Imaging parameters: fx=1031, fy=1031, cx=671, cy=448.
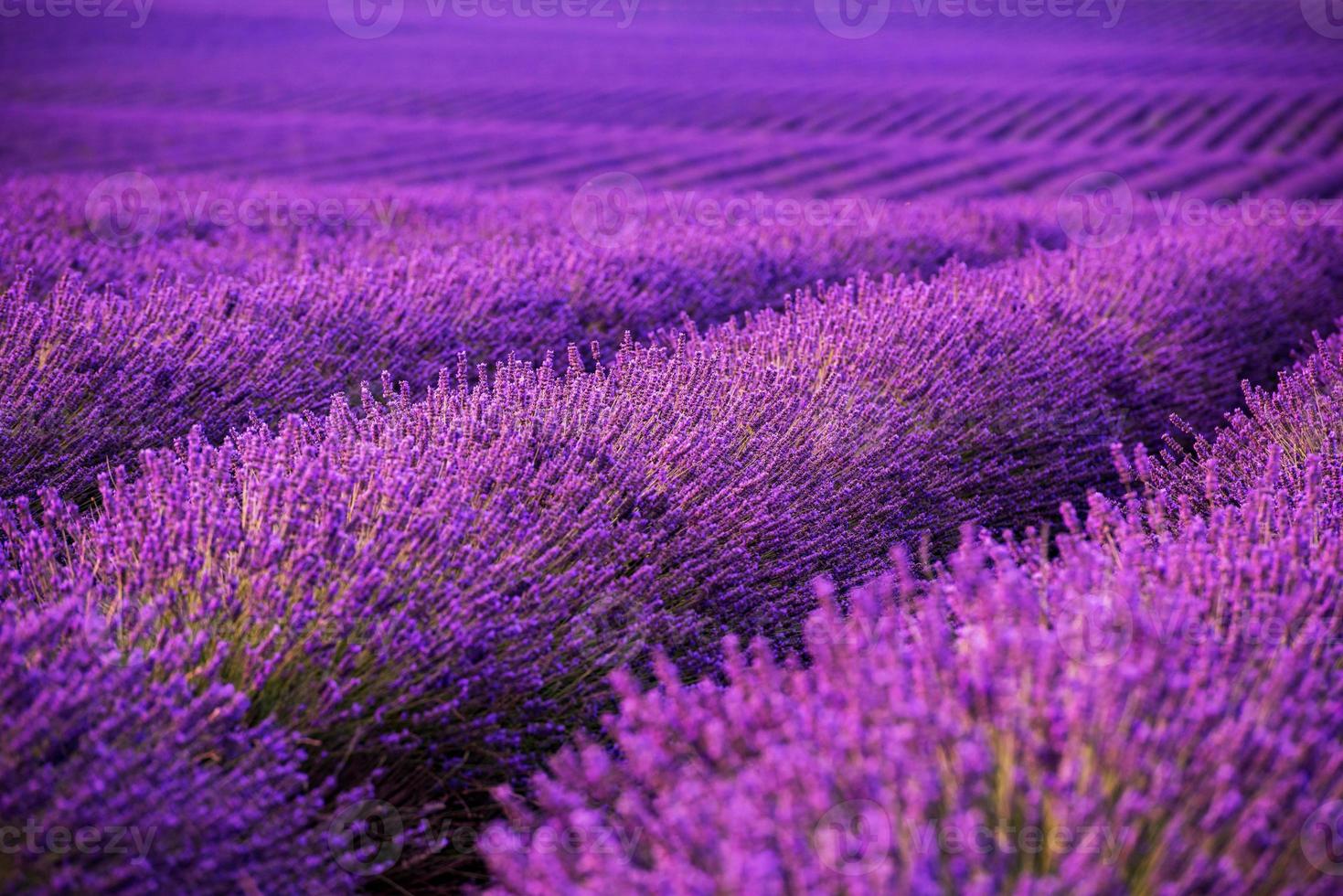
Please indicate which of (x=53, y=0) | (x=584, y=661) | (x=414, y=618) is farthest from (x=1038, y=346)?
(x=53, y=0)

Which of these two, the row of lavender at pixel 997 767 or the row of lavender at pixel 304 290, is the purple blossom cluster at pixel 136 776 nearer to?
the row of lavender at pixel 997 767

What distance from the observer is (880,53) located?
25.8 metres

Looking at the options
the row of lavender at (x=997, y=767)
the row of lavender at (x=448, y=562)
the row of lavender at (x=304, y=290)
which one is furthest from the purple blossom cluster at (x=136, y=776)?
the row of lavender at (x=304, y=290)

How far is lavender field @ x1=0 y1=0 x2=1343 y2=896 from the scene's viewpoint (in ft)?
4.41

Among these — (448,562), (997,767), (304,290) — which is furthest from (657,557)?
(304,290)

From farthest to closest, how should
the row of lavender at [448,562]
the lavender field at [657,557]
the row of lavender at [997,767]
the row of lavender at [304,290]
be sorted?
1. the row of lavender at [304,290]
2. the row of lavender at [448,562]
3. the lavender field at [657,557]
4. the row of lavender at [997,767]

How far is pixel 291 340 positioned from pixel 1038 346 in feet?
8.57

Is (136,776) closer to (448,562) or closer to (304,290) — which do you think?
(448,562)

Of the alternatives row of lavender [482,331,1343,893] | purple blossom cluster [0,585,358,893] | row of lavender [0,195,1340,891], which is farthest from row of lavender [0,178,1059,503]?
row of lavender [482,331,1343,893]

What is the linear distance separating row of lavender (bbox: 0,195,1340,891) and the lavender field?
0.5 inches

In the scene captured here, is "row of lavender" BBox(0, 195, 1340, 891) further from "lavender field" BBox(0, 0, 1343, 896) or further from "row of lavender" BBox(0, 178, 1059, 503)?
"row of lavender" BBox(0, 178, 1059, 503)

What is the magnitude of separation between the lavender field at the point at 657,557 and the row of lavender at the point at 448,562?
0.01m

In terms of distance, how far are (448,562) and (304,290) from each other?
2.28 meters

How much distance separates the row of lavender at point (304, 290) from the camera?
299 centimetres
